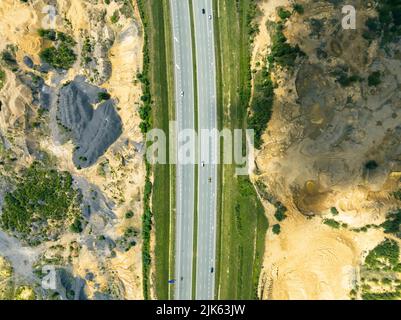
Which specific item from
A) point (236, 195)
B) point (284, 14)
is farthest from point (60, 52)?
point (236, 195)

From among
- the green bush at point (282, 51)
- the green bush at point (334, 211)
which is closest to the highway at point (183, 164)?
the green bush at point (282, 51)

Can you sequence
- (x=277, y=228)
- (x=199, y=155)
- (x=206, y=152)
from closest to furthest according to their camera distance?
(x=277, y=228), (x=206, y=152), (x=199, y=155)

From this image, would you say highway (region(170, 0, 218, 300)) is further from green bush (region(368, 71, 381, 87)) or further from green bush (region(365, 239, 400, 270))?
green bush (region(365, 239, 400, 270))

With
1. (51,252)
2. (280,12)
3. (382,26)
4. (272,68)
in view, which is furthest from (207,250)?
(382,26)

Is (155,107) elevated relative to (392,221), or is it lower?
elevated

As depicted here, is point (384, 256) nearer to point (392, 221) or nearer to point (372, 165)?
point (392, 221)

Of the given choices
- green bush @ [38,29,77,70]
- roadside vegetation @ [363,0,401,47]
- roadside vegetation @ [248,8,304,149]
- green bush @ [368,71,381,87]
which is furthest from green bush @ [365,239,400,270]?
green bush @ [38,29,77,70]

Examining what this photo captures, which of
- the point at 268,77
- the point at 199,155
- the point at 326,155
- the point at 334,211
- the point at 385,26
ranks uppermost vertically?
the point at 385,26

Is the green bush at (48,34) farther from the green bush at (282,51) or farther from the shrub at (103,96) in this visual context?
the green bush at (282,51)
